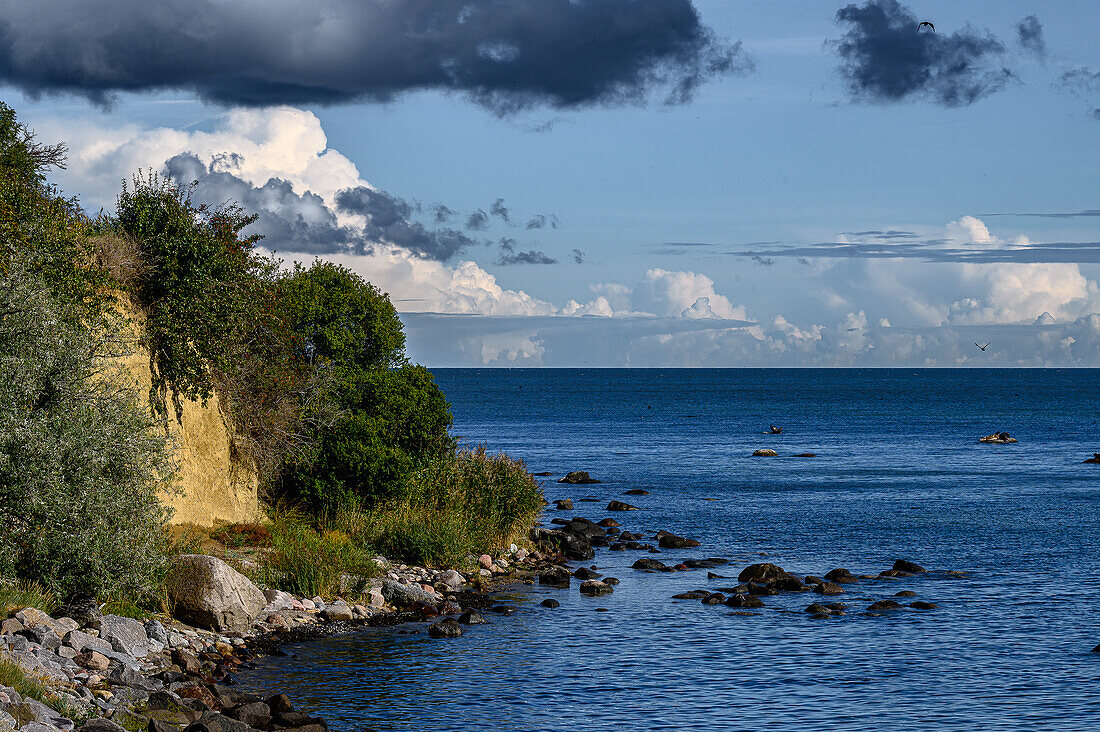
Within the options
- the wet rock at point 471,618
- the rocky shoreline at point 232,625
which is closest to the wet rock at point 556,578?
the rocky shoreline at point 232,625

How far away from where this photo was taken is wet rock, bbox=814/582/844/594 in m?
33.7

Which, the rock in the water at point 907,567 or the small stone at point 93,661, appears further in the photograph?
the rock in the water at point 907,567

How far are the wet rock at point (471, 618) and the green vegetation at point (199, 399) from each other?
3.47 m

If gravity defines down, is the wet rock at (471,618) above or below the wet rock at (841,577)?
above

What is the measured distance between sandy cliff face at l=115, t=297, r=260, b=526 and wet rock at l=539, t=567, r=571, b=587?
979cm

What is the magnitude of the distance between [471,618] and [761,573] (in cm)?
1135

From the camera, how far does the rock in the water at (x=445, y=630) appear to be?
27375mm

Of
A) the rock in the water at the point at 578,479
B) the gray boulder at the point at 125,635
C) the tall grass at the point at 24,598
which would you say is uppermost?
the tall grass at the point at 24,598

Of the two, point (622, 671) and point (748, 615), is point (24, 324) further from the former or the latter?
point (748, 615)

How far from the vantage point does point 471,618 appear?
2894 centimetres

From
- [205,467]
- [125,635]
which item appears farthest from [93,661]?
[205,467]

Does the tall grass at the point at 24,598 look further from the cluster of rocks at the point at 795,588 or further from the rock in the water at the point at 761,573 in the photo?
the rock in the water at the point at 761,573

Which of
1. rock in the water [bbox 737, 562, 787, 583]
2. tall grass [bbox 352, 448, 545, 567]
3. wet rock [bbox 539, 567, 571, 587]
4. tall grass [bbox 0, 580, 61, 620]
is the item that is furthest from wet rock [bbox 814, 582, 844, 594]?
tall grass [bbox 0, 580, 61, 620]

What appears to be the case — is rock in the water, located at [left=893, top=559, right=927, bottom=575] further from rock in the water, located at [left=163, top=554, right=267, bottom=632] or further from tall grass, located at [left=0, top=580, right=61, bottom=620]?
tall grass, located at [left=0, top=580, right=61, bottom=620]
